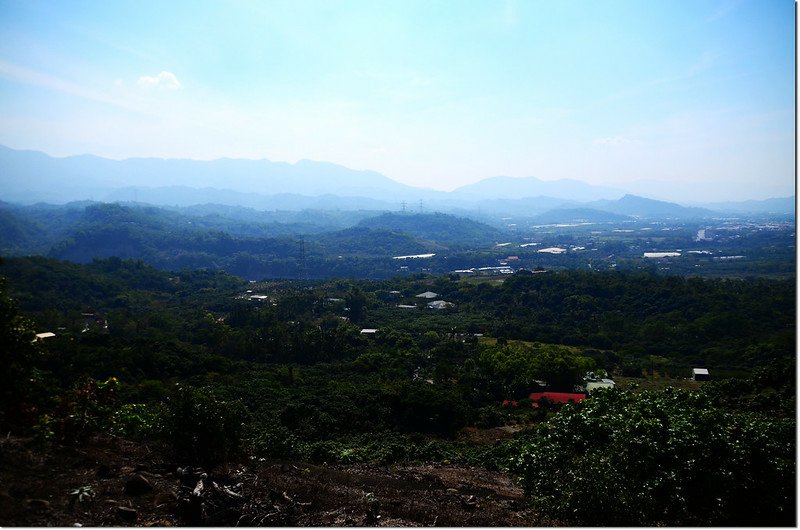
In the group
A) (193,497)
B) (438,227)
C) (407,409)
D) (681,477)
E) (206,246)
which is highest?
(438,227)

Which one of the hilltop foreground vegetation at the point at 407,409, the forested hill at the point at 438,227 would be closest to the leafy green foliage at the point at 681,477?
the hilltop foreground vegetation at the point at 407,409

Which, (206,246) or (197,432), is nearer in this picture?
(197,432)

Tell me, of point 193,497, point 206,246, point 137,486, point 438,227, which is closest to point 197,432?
point 137,486

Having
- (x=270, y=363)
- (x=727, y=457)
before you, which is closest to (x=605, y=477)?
(x=727, y=457)

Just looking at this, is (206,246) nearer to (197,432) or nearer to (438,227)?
(438,227)

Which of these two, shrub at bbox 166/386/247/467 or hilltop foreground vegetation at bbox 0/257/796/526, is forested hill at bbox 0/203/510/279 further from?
shrub at bbox 166/386/247/467
